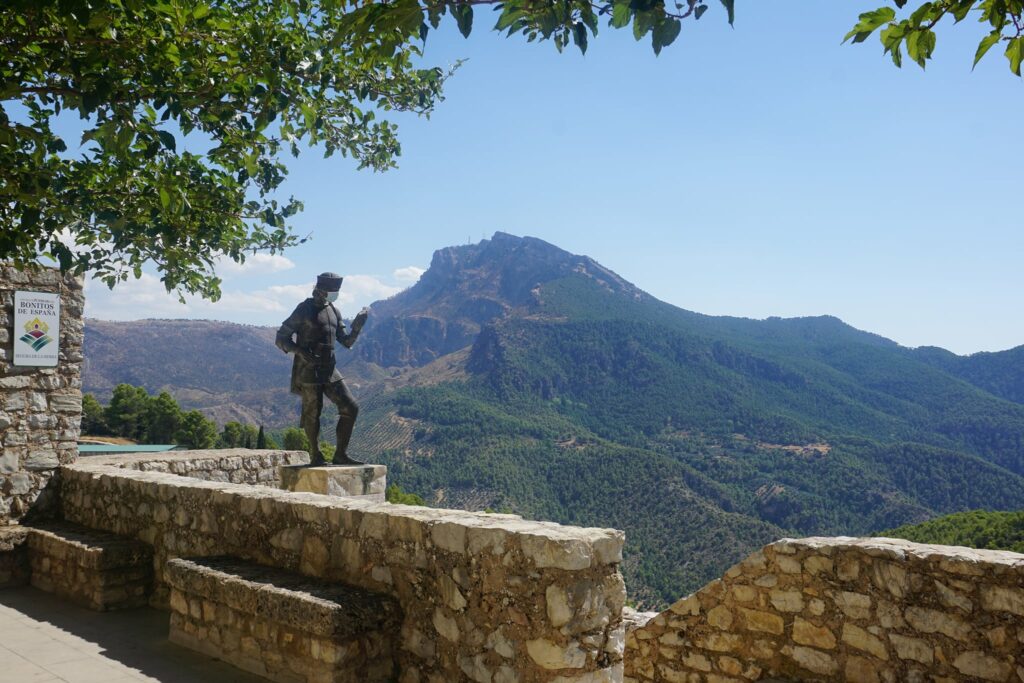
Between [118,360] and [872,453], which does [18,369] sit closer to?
[872,453]

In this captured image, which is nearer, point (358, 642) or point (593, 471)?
point (358, 642)

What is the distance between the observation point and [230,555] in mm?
4766

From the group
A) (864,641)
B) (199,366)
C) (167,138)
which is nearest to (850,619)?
(864,641)

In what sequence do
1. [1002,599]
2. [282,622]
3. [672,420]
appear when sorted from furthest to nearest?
[672,420], [1002,599], [282,622]

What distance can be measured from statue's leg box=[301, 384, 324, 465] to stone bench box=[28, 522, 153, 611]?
74.3 inches

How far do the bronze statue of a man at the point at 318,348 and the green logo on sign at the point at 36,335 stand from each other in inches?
78.7

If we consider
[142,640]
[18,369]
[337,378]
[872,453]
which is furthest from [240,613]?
[872,453]

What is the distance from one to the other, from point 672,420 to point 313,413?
239 feet

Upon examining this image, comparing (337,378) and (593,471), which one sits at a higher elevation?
(337,378)

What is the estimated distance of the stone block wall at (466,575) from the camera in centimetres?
327

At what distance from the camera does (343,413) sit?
7.36 metres

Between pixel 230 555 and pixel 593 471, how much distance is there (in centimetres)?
5708

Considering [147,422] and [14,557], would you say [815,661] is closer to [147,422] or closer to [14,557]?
[14,557]

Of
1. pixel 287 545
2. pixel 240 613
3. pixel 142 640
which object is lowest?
pixel 142 640
